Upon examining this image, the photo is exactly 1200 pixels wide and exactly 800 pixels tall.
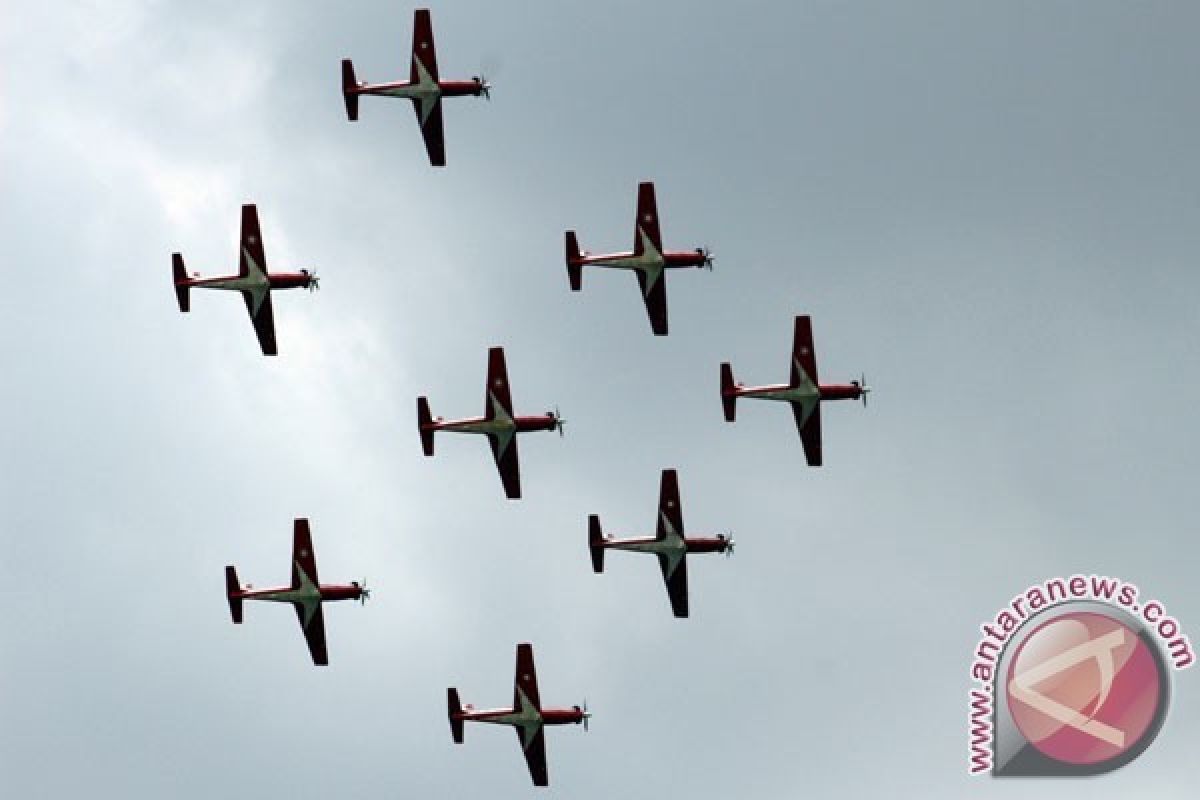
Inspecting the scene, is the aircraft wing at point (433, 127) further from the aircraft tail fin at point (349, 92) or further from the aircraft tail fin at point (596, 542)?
the aircraft tail fin at point (596, 542)

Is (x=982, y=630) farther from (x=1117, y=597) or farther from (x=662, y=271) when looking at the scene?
(x=662, y=271)

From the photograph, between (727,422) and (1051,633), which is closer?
(1051,633)

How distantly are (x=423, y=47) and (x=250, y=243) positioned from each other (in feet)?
50.0

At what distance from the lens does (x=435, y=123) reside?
652ft

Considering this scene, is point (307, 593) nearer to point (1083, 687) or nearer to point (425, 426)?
point (425, 426)

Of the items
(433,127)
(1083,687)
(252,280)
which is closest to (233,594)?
(252,280)

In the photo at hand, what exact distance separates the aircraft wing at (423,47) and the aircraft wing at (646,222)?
13960 millimetres

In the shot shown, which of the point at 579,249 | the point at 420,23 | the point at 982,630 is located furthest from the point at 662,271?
the point at 982,630

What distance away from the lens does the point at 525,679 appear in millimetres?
197500

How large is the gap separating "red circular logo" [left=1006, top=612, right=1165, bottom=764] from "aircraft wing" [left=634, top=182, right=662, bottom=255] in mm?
38121

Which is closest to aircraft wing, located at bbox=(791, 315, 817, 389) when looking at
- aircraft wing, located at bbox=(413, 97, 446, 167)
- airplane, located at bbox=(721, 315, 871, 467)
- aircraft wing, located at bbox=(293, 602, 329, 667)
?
airplane, located at bbox=(721, 315, 871, 467)

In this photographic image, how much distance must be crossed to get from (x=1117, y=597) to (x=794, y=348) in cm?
3200

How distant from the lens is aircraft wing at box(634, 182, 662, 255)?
7707 inches

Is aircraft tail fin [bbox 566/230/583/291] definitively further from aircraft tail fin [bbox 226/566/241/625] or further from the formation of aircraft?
aircraft tail fin [bbox 226/566/241/625]
